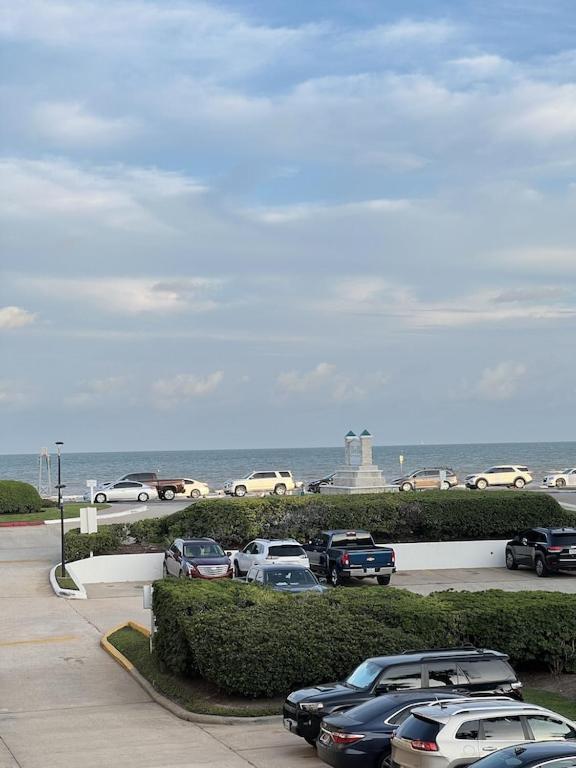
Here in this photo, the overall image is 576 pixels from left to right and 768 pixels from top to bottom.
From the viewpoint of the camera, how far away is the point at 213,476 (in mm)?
144875

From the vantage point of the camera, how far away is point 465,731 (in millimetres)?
12117

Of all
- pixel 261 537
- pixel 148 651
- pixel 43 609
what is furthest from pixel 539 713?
pixel 261 537

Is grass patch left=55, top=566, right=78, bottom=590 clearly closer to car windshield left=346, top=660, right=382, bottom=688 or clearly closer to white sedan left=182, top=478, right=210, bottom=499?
car windshield left=346, top=660, right=382, bottom=688

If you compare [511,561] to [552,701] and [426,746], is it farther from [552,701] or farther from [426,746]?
[426,746]

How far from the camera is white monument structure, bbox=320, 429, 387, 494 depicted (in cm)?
4666

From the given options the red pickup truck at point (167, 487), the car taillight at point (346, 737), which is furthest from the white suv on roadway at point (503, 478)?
the car taillight at point (346, 737)

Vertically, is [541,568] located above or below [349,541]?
below

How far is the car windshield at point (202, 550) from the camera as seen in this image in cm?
3118

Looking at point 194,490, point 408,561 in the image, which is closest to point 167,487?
point 194,490

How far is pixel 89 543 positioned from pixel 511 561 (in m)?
13.7

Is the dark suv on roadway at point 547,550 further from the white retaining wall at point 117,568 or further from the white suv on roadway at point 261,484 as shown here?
the white suv on roadway at point 261,484

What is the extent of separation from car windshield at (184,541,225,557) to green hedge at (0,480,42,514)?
21.3 metres

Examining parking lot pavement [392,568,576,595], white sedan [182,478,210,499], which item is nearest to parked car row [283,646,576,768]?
parking lot pavement [392,568,576,595]

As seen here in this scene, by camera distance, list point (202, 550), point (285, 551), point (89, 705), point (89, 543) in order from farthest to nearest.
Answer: point (89, 543)
point (202, 550)
point (285, 551)
point (89, 705)
